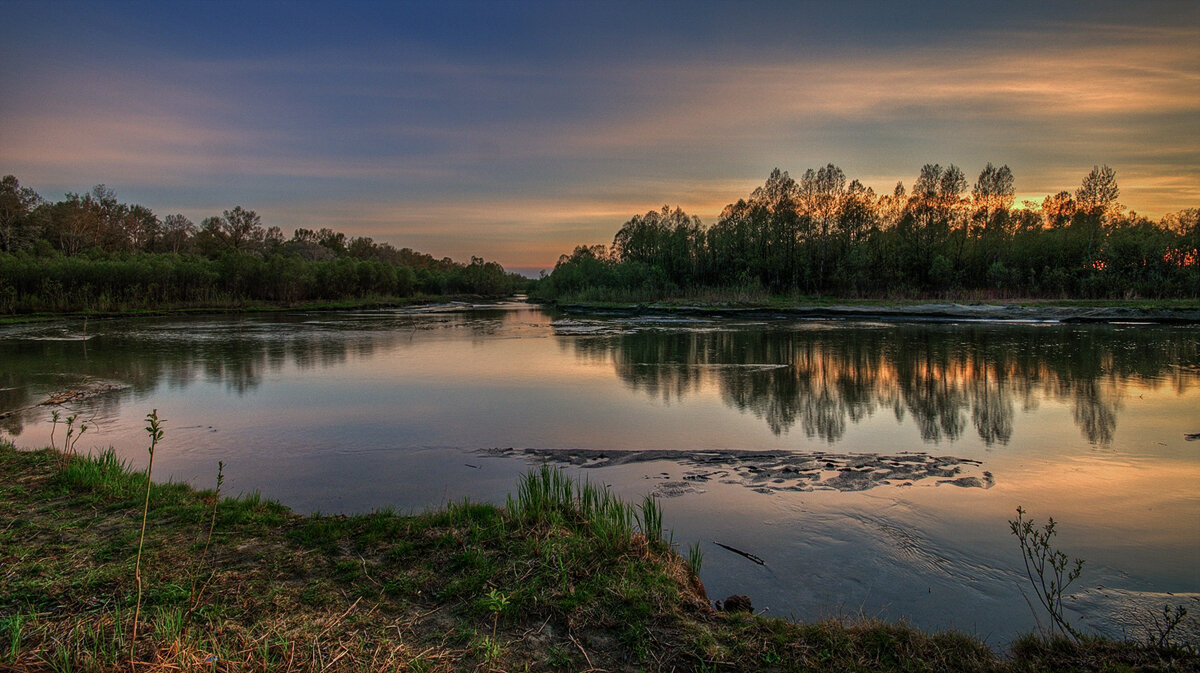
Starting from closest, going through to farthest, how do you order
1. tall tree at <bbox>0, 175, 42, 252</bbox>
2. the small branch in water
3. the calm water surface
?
1. the calm water surface
2. the small branch in water
3. tall tree at <bbox>0, 175, 42, 252</bbox>

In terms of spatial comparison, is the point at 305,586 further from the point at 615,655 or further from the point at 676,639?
the point at 676,639

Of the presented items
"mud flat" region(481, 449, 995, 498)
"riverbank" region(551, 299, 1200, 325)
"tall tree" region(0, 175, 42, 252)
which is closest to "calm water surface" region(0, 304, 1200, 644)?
"mud flat" region(481, 449, 995, 498)

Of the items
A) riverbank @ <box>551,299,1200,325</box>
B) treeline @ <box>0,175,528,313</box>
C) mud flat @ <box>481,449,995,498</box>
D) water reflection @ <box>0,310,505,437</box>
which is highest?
treeline @ <box>0,175,528,313</box>

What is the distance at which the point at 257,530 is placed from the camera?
449 cm

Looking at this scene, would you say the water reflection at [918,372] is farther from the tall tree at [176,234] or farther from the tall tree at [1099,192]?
the tall tree at [176,234]

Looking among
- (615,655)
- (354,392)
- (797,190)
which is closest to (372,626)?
(615,655)

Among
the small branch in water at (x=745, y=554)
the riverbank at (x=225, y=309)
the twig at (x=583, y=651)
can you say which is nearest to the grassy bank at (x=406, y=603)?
the twig at (x=583, y=651)

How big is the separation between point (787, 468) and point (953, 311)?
106 feet

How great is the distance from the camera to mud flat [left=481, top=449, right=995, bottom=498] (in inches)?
243

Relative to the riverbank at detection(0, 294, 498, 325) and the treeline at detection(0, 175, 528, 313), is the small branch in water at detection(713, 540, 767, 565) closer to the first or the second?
the riverbank at detection(0, 294, 498, 325)

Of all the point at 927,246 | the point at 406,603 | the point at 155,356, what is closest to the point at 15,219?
the point at 155,356

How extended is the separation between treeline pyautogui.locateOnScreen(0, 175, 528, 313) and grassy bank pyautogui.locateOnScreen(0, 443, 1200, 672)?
145ft

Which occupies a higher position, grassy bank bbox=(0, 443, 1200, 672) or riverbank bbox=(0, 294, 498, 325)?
riverbank bbox=(0, 294, 498, 325)

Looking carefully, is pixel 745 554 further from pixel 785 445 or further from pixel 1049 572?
pixel 785 445
